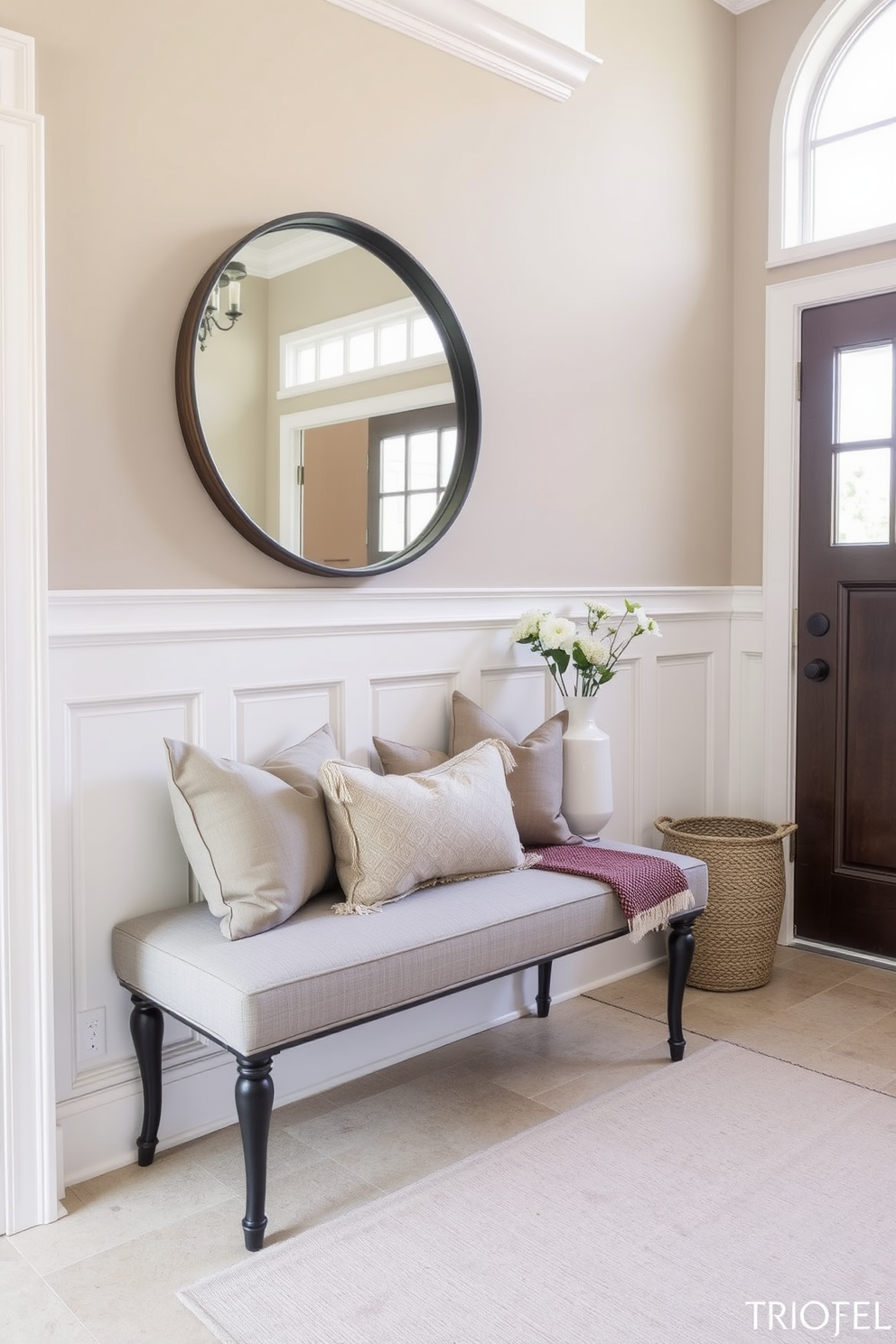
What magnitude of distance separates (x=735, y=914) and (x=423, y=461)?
1.60 metres

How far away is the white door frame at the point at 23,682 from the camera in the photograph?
201 centimetres

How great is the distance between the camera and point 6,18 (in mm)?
2064

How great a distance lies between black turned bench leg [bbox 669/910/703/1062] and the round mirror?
1.14 m

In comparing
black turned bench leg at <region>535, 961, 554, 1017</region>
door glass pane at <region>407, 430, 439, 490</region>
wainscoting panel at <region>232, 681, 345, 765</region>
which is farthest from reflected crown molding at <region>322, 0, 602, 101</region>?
black turned bench leg at <region>535, 961, 554, 1017</region>

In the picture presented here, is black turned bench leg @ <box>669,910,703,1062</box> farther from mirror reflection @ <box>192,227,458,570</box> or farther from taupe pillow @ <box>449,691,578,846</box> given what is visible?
mirror reflection @ <box>192,227,458,570</box>

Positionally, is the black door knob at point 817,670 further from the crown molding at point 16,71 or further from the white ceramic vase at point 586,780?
the crown molding at point 16,71

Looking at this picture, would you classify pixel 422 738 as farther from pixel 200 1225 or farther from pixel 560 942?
pixel 200 1225

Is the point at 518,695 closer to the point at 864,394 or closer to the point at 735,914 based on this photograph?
the point at 735,914

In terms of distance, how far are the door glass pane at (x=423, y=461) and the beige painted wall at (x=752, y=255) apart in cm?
143

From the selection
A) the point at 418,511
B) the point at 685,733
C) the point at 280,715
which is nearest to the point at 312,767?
the point at 280,715

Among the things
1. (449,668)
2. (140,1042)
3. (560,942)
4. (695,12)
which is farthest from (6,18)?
(695,12)

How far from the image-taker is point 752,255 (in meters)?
3.78

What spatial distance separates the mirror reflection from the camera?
8.02 ft

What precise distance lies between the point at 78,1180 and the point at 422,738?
127cm
